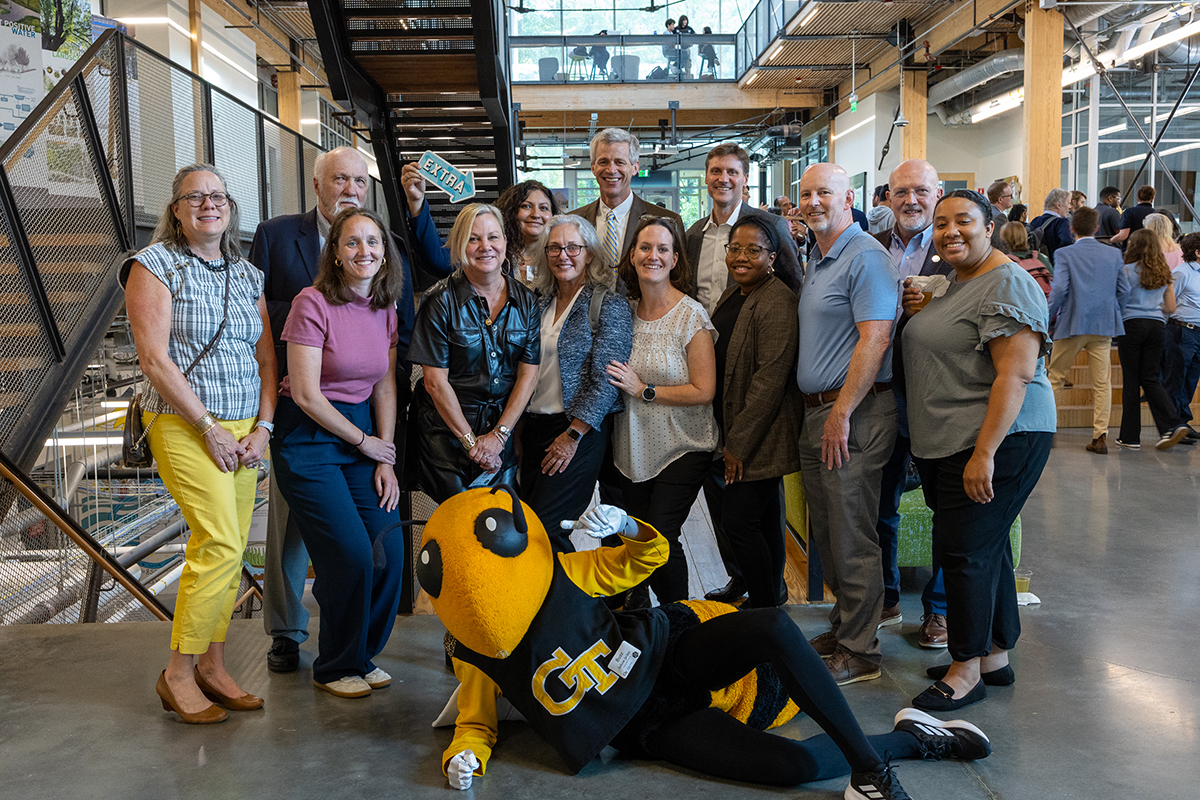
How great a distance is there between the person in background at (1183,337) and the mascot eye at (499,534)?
7.48 metres

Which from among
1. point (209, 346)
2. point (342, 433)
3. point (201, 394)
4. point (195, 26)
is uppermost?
Answer: point (195, 26)

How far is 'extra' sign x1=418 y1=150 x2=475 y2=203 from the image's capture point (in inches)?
130

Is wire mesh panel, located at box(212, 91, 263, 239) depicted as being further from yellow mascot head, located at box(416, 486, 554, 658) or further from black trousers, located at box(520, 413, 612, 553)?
yellow mascot head, located at box(416, 486, 554, 658)

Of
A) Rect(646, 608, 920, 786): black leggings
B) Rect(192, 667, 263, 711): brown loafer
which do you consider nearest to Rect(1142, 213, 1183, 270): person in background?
Rect(646, 608, 920, 786): black leggings

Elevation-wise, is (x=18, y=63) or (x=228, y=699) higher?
(x=18, y=63)

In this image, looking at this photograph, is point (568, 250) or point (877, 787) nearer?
point (877, 787)

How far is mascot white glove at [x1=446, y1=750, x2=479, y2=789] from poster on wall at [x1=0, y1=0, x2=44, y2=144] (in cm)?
654

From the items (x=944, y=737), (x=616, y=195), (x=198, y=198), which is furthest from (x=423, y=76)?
(x=944, y=737)

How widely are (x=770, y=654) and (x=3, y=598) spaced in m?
4.23

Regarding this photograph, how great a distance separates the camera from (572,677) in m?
2.24

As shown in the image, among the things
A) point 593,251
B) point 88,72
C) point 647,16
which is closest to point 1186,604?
point 593,251

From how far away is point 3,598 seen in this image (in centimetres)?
457

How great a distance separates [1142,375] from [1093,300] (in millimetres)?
810

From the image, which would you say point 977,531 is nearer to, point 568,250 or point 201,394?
point 568,250
